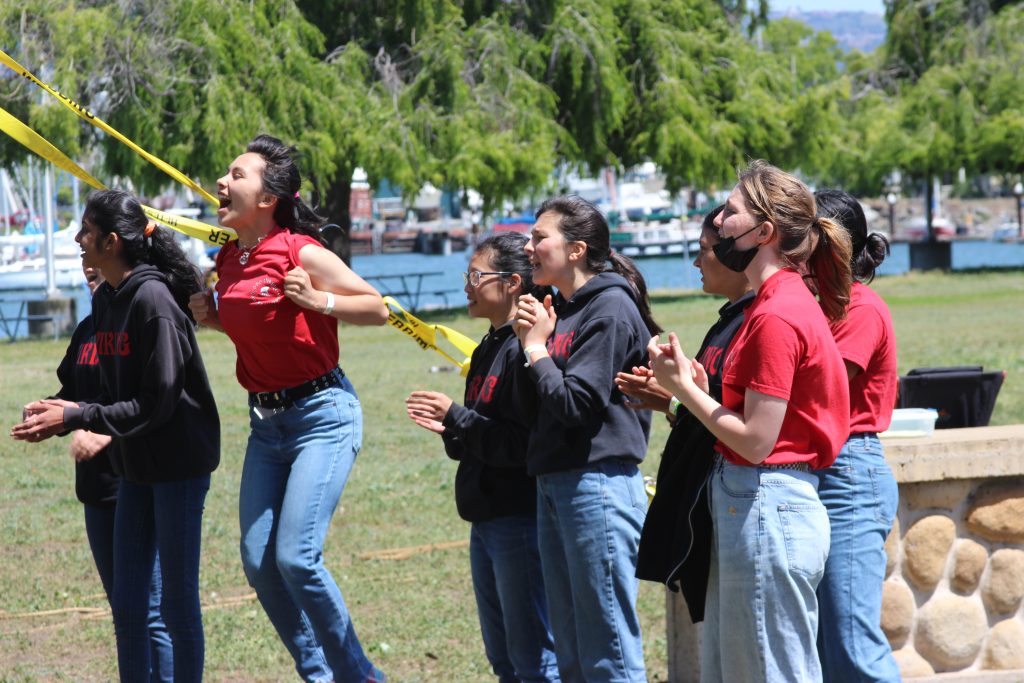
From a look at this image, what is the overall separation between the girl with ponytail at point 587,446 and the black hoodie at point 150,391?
4.03ft

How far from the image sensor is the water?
33219mm

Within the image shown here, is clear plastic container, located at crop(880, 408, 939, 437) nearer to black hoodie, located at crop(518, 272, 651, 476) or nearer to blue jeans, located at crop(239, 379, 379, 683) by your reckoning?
black hoodie, located at crop(518, 272, 651, 476)

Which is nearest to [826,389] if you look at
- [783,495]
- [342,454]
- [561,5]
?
[783,495]

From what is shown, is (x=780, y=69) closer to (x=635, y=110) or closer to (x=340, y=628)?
(x=635, y=110)

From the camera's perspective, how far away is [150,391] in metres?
4.65

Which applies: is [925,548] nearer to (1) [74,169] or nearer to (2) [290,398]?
(2) [290,398]

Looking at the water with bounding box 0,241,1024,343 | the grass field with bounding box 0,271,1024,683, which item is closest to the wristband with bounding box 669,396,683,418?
the grass field with bounding box 0,271,1024,683

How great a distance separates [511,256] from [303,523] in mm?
1178

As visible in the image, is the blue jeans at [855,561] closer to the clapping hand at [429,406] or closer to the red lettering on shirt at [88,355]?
the clapping hand at [429,406]

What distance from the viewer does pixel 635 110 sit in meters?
29.5

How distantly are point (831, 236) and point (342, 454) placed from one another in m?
1.92

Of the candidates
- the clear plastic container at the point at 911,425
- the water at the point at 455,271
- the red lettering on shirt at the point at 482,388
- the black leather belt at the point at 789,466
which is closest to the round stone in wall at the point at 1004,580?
the clear plastic container at the point at 911,425

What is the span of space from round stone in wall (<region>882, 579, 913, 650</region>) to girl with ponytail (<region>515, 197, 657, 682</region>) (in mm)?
1429

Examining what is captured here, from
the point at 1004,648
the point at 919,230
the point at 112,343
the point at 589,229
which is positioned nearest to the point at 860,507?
the point at 589,229
